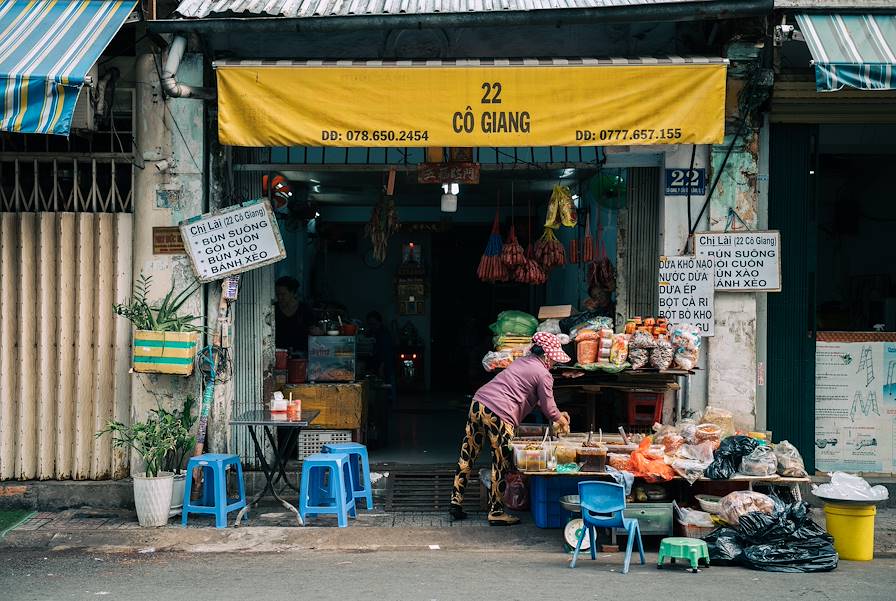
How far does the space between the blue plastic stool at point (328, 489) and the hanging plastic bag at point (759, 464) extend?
11.7ft

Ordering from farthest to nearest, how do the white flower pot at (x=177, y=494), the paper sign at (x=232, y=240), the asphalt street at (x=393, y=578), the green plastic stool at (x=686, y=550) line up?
the paper sign at (x=232, y=240), the white flower pot at (x=177, y=494), the green plastic stool at (x=686, y=550), the asphalt street at (x=393, y=578)

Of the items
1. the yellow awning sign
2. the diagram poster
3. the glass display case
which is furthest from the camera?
the glass display case

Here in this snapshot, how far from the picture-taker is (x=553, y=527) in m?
8.70

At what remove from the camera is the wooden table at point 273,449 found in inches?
341

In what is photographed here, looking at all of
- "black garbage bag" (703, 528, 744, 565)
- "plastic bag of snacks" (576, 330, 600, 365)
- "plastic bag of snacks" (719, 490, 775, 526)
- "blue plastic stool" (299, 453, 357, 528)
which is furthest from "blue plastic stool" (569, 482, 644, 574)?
"blue plastic stool" (299, 453, 357, 528)

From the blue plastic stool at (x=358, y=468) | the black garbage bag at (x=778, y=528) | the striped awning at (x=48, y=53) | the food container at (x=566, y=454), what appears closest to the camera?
the black garbage bag at (x=778, y=528)

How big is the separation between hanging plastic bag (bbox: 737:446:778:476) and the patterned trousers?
206cm

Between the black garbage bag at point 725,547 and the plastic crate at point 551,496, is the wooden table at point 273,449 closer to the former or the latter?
the plastic crate at point 551,496

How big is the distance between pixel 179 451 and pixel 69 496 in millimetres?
1205

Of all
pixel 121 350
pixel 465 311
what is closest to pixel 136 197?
pixel 121 350

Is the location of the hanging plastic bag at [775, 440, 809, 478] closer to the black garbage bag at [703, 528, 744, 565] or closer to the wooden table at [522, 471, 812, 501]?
the wooden table at [522, 471, 812, 501]

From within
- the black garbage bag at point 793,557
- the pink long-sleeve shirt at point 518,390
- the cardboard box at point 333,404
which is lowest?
the black garbage bag at point 793,557

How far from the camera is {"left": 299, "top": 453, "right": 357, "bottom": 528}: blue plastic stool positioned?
28.3 feet

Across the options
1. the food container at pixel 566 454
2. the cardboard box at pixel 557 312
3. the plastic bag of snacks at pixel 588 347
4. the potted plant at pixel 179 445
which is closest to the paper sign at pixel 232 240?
the potted plant at pixel 179 445
